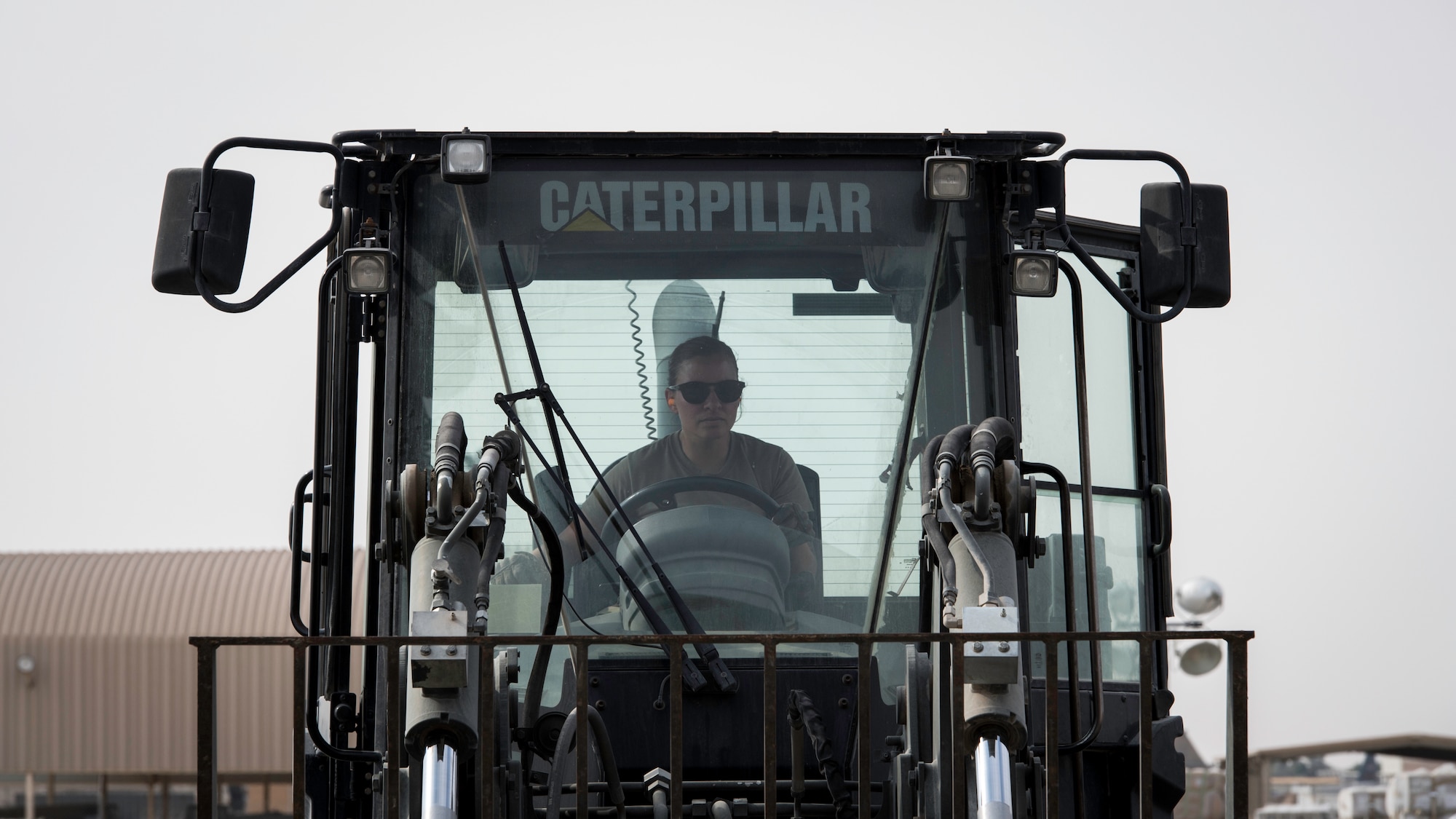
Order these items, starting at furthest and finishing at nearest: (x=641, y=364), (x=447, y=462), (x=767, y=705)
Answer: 1. (x=641, y=364)
2. (x=447, y=462)
3. (x=767, y=705)

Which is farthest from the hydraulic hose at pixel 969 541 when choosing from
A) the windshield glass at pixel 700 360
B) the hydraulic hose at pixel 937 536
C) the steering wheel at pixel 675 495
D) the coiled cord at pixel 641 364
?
the coiled cord at pixel 641 364

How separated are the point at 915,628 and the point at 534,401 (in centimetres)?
118

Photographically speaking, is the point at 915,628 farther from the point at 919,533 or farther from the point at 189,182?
the point at 189,182

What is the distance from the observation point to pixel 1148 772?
11.6 feet

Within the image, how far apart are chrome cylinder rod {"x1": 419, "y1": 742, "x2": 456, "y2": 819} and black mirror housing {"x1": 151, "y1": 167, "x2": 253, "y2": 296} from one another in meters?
1.40

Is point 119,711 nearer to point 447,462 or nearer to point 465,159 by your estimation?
point 465,159

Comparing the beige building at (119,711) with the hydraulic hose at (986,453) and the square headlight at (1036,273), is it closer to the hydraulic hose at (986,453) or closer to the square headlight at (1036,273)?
the square headlight at (1036,273)

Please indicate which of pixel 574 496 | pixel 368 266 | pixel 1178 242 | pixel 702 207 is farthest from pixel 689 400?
pixel 1178 242

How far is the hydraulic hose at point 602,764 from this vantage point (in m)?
3.84

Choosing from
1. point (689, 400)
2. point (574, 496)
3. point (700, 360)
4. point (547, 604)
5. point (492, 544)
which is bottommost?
point (547, 604)

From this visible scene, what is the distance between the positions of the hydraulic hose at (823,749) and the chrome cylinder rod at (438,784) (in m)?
0.89

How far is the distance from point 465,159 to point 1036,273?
5.14 ft

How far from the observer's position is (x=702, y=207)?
15.2 feet

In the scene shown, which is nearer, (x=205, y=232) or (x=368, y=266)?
(x=205, y=232)
